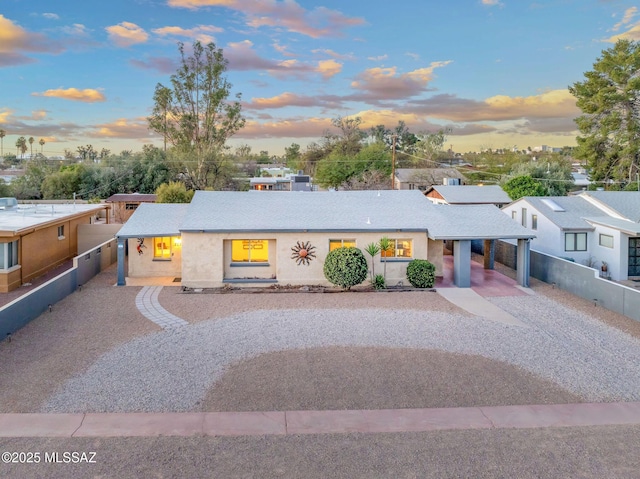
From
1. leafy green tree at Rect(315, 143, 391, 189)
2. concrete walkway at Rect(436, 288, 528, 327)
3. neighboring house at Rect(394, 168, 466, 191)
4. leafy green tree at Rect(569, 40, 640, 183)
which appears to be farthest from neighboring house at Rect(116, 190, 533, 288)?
leafy green tree at Rect(315, 143, 391, 189)

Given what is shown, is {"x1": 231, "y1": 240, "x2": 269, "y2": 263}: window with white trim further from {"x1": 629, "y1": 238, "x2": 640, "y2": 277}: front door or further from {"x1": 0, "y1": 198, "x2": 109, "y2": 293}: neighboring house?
{"x1": 629, "y1": 238, "x2": 640, "y2": 277}: front door

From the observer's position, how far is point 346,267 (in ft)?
54.8

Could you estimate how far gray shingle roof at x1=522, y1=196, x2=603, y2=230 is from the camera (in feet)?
70.5

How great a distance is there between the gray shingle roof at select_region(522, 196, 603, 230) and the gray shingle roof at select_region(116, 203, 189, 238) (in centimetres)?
1765

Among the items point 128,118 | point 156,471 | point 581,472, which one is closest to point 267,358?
point 156,471

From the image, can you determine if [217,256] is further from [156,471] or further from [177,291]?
[156,471]

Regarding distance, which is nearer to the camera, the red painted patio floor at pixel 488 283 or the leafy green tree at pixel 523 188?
the red painted patio floor at pixel 488 283

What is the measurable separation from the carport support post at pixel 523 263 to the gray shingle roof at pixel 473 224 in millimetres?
450

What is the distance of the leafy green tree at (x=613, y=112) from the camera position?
39.7m

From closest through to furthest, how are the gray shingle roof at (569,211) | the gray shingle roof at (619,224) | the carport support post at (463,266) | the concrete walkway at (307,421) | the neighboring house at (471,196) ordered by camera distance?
the concrete walkway at (307,421)
the carport support post at (463,266)
the gray shingle roof at (619,224)
the gray shingle roof at (569,211)
the neighboring house at (471,196)

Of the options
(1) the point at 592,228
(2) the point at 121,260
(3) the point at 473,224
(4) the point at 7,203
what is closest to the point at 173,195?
(4) the point at 7,203

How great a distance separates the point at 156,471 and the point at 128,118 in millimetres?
48981

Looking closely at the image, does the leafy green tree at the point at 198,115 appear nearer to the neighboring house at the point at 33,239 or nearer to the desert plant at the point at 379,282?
the neighboring house at the point at 33,239

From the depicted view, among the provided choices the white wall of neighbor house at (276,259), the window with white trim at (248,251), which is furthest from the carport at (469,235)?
the window with white trim at (248,251)
